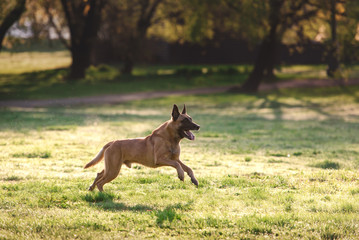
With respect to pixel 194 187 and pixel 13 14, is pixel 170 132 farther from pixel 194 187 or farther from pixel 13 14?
pixel 13 14

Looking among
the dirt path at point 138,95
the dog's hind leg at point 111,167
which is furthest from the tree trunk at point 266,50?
the dog's hind leg at point 111,167

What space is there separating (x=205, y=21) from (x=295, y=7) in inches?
234

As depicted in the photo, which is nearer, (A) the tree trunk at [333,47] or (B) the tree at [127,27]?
(A) the tree trunk at [333,47]

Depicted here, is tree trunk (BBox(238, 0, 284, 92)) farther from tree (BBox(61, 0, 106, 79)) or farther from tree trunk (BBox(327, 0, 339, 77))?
tree (BBox(61, 0, 106, 79))

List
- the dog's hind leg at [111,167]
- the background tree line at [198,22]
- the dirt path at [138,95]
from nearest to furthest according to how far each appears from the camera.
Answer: the dog's hind leg at [111,167] < the dirt path at [138,95] < the background tree line at [198,22]

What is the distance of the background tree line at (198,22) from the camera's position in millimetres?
29453

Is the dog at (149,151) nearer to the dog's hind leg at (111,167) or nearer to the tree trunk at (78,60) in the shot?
the dog's hind leg at (111,167)

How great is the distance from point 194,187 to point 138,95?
83.3 feet

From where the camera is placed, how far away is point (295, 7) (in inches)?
1202

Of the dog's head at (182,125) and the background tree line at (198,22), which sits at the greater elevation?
the background tree line at (198,22)

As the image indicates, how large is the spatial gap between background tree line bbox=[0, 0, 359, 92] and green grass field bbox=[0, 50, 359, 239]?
38.1ft

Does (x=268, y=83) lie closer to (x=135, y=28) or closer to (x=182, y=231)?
(x=135, y=28)

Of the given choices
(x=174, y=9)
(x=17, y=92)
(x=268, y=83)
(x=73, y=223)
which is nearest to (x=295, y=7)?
(x=268, y=83)

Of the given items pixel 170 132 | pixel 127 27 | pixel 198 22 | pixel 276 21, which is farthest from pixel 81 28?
pixel 170 132
